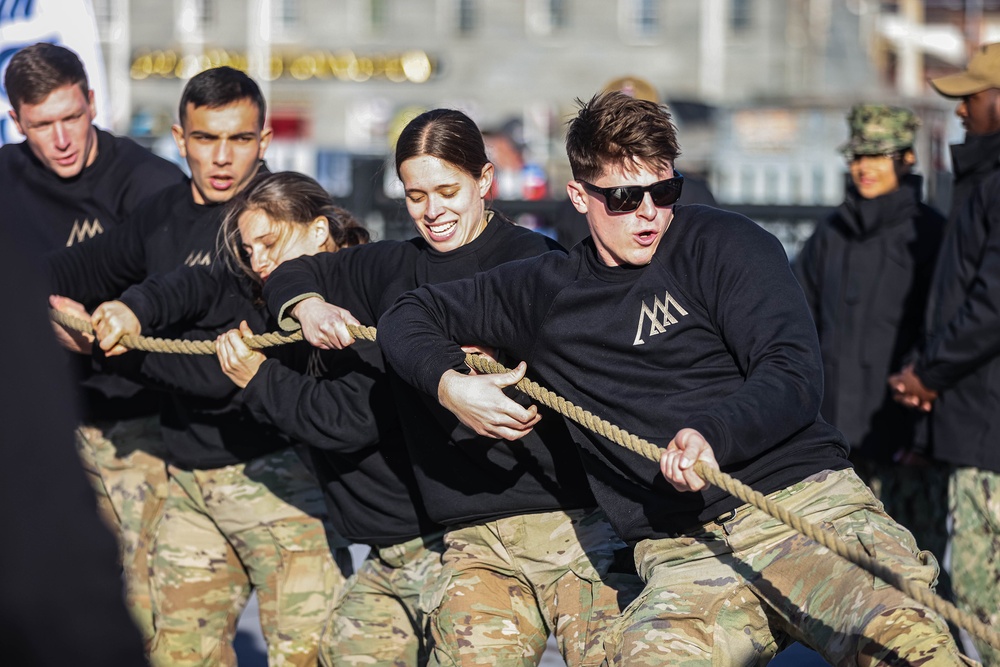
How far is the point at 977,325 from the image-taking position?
502 centimetres

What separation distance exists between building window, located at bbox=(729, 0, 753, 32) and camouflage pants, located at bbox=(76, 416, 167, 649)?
31.7 meters

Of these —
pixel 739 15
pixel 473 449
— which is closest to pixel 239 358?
pixel 473 449

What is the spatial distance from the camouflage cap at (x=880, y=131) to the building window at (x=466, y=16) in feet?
105

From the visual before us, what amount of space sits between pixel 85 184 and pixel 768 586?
3611 millimetres

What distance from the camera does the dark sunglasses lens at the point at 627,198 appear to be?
3.40 meters

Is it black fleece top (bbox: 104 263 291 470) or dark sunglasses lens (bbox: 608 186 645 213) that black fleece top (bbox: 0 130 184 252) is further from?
dark sunglasses lens (bbox: 608 186 645 213)

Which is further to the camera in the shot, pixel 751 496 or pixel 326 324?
pixel 326 324

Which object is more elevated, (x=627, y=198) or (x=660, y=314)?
(x=627, y=198)

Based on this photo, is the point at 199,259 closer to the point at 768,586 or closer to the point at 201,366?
the point at 201,366

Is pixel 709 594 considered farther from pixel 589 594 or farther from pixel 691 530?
pixel 589 594

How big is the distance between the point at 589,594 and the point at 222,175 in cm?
214

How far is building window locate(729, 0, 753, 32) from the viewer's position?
35.4m

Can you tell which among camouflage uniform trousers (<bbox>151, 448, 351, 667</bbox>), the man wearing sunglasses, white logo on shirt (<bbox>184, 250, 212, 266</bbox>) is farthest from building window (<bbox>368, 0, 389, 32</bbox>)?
the man wearing sunglasses

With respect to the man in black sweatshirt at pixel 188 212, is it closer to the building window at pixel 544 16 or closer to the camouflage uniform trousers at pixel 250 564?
the camouflage uniform trousers at pixel 250 564
